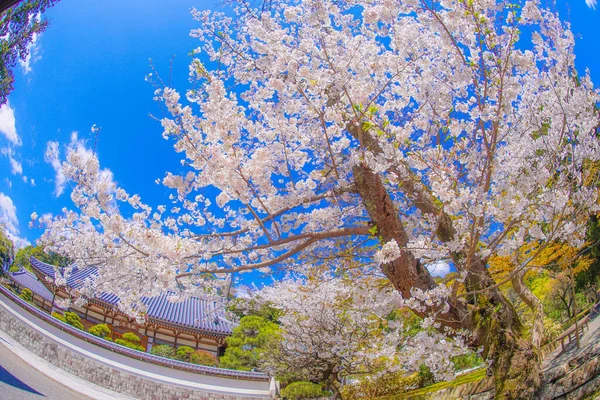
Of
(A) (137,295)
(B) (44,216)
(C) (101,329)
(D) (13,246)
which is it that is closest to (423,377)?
(A) (137,295)

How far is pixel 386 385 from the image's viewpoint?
35.5 feet

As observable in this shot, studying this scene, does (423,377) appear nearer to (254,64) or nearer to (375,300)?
(375,300)

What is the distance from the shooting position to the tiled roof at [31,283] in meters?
17.6

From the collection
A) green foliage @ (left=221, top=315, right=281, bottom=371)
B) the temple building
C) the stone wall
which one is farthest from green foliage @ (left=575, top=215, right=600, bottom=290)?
the temple building

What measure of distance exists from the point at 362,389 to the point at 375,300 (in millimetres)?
7984

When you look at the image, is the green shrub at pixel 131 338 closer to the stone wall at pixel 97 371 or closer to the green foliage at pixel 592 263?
the stone wall at pixel 97 371

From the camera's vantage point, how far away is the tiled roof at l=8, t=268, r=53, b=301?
1759 cm

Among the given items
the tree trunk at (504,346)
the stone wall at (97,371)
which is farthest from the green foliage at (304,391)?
the tree trunk at (504,346)

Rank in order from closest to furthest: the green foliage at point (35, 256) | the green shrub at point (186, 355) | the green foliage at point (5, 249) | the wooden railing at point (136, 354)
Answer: the wooden railing at point (136, 354) < the green shrub at point (186, 355) < the green foliage at point (5, 249) < the green foliage at point (35, 256)

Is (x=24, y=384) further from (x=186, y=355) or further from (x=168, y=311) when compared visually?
(x=168, y=311)

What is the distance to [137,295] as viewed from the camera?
12.7ft

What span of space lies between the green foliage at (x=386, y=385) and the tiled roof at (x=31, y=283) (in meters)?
14.8

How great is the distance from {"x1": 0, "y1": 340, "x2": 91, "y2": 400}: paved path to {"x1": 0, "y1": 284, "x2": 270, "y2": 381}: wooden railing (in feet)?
5.01

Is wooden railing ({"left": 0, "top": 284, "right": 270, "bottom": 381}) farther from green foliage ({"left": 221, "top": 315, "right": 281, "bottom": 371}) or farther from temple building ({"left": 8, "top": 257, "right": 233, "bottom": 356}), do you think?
temple building ({"left": 8, "top": 257, "right": 233, "bottom": 356})
